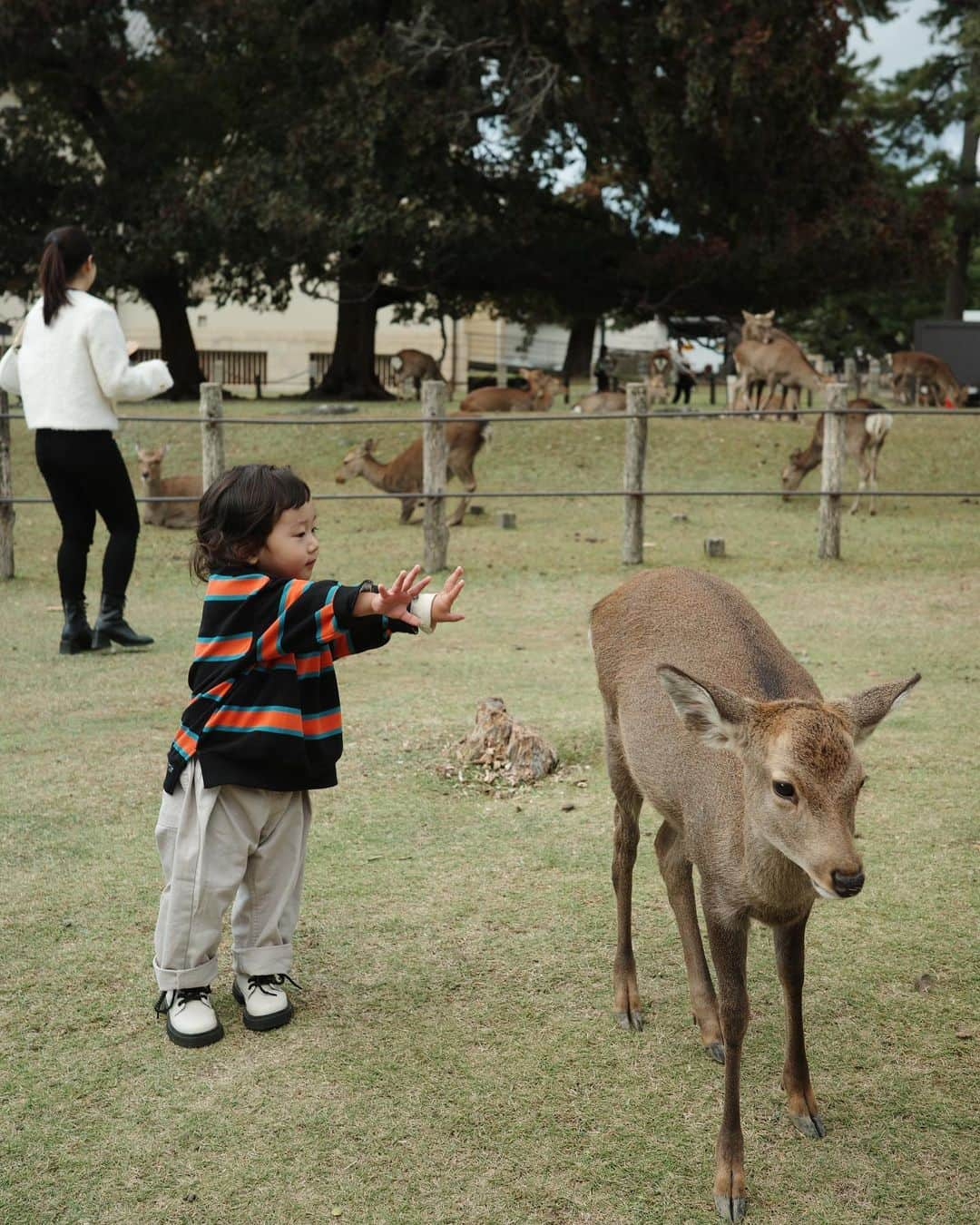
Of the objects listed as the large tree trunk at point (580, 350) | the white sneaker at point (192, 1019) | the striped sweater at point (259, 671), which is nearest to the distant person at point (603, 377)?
the large tree trunk at point (580, 350)

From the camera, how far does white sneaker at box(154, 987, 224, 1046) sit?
3.03 metres

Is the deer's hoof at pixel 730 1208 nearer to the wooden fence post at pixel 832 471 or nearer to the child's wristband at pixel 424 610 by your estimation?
the child's wristband at pixel 424 610

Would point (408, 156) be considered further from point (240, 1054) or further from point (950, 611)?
point (240, 1054)

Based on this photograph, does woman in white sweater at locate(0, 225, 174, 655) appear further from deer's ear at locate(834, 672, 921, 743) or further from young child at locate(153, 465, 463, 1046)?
deer's ear at locate(834, 672, 921, 743)

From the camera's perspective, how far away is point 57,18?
17.9m

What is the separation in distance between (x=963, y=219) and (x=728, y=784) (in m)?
24.2

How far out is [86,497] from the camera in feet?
21.8

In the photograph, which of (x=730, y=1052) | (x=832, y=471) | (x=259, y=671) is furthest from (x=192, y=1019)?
(x=832, y=471)

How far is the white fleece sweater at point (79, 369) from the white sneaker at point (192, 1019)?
3.68m

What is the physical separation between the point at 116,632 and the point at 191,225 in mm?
11686

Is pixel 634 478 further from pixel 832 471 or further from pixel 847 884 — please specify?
pixel 847 884

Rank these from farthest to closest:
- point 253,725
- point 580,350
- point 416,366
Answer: point 580,350, point 416,366, point 253,725

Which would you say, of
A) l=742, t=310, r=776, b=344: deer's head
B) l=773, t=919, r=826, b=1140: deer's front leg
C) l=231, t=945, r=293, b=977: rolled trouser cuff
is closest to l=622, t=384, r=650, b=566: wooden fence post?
l=742, t=310, r=776, b=344: deer's head

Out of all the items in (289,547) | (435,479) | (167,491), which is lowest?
(167,491)
